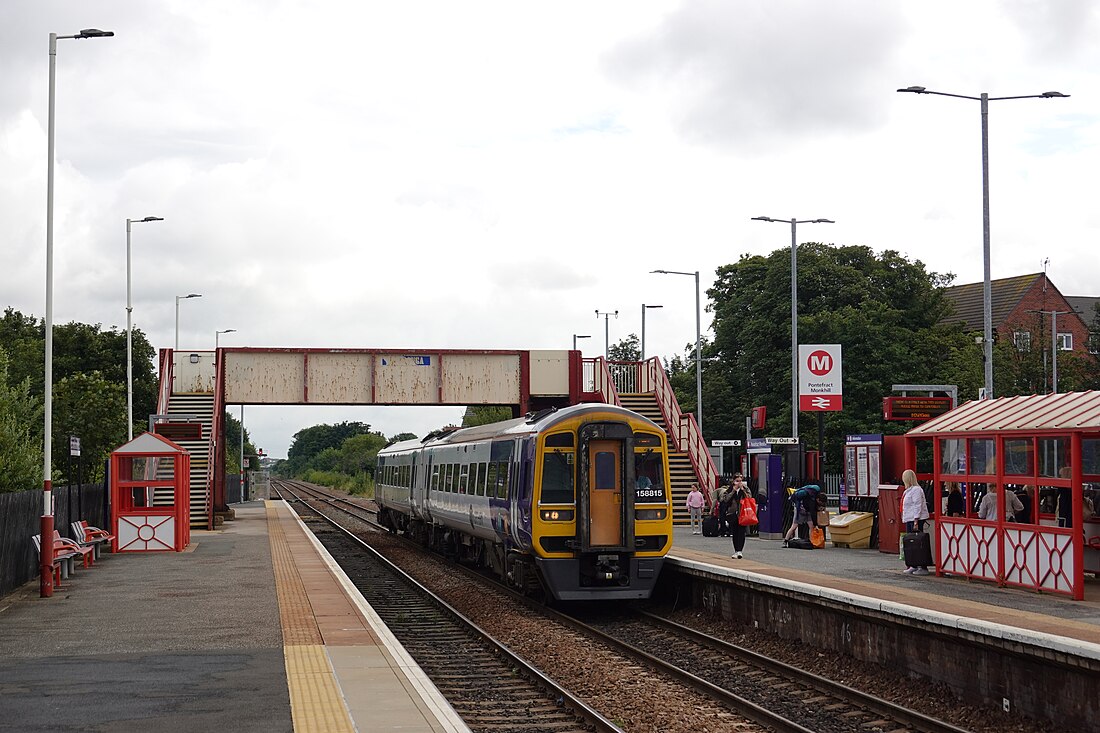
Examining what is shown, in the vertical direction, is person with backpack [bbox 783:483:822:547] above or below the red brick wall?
below

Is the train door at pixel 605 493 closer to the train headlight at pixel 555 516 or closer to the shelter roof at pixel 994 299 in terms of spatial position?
the train headlight at pixel 555 516

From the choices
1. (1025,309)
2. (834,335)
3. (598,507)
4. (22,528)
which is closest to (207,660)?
(598,507)

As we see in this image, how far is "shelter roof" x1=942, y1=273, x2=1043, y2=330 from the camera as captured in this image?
2896 inches

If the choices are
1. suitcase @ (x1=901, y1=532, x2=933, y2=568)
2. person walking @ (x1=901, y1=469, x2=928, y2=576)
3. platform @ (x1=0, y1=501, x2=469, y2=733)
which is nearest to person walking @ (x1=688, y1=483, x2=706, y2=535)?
person walking @ (x1=901, y1=469, x2=928, y2=576)

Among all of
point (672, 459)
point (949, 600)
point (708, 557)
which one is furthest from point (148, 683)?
point (672, 459)

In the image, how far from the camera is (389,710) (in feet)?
34.1

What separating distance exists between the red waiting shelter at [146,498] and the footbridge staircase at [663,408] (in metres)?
14.1

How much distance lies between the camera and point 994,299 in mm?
76312

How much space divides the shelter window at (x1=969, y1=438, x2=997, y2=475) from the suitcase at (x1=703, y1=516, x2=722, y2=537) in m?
12.7

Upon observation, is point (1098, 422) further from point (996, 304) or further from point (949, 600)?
point (996, 304)

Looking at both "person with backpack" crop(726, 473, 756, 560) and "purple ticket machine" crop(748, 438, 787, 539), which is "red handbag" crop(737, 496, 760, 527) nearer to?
"person with backpack" crop(726, 473, 756, 560)

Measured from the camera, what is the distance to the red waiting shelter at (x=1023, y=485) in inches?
673

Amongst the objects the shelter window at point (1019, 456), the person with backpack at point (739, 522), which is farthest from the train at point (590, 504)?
the shelter window at point (1019, 456)

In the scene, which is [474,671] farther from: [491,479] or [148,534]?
[148,534]
